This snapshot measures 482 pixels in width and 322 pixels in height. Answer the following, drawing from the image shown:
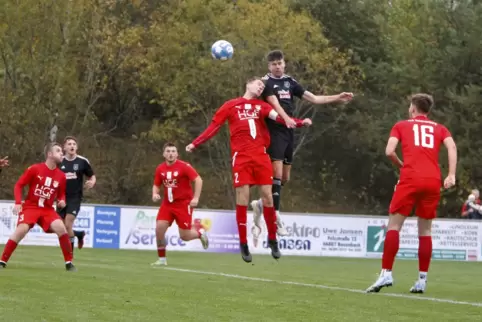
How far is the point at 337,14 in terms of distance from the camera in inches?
2073

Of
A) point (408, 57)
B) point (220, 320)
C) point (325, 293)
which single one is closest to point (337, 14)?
point (408, 57)

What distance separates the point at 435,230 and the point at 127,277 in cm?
2025

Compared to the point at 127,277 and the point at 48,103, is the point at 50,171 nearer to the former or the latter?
the point at 127,277

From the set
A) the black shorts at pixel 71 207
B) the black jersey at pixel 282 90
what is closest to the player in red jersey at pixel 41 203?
the black jersey at pixel 282 90

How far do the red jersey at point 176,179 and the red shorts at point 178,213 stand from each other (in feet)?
0.31

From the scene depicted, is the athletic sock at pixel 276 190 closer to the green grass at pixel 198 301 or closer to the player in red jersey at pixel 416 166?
the green grass at pixel 198 301

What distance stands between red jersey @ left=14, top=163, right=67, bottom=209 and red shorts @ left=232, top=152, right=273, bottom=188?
10.2ft

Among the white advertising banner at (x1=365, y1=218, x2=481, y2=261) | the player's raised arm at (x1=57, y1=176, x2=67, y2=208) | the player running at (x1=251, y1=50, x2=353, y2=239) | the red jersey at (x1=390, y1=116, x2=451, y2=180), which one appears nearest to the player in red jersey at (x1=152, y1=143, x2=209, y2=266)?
the player's raised arm at (x1=57, y1=176, x2=67, y2=208)

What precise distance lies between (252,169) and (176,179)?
597 centimetres

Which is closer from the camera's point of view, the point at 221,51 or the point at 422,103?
the point at 422,103

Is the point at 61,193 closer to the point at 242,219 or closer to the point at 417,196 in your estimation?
the point at 242,219

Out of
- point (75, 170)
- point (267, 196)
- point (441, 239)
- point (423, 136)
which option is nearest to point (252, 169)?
point (267, 196)

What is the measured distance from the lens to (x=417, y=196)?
1241cm

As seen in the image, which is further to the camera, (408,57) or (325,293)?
(408,57)
